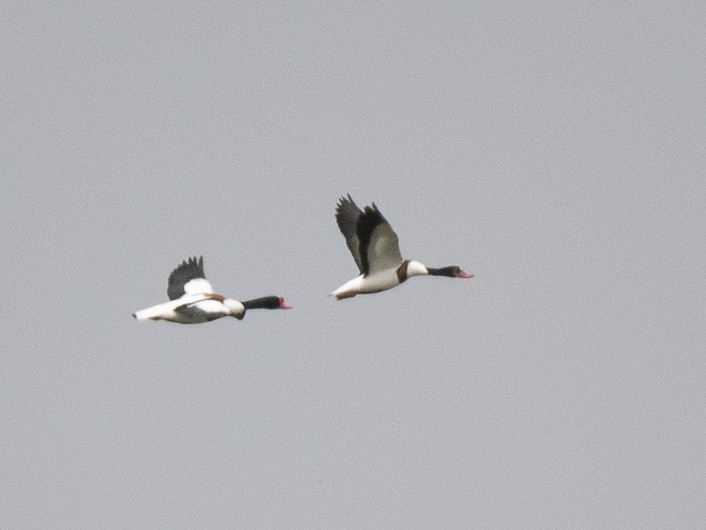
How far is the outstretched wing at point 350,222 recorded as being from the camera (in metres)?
24.9

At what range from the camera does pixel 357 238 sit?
24766mm

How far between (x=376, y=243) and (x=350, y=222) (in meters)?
0.88

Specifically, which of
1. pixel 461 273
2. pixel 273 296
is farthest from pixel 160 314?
pixel 461 273

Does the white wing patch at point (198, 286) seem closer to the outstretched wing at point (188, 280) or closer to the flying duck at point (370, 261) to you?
the outstretched wing at point (188, 280)

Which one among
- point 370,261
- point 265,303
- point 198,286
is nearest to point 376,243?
point 370,261

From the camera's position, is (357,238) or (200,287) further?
(200,287)

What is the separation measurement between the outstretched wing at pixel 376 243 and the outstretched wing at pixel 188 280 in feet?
12.8

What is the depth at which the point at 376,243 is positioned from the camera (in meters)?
24.3

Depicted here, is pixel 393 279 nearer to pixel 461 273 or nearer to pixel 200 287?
pixel 461 273

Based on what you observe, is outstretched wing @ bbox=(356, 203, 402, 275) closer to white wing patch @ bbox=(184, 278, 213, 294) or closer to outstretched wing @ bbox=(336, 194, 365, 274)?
outstretched wing @ bbox=(336, 194, 365, 274)

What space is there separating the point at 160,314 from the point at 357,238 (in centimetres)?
332

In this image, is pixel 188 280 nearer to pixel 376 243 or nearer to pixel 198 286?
pixel 198 286

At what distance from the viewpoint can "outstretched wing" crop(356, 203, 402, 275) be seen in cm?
2388

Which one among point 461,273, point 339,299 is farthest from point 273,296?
point 461,273
